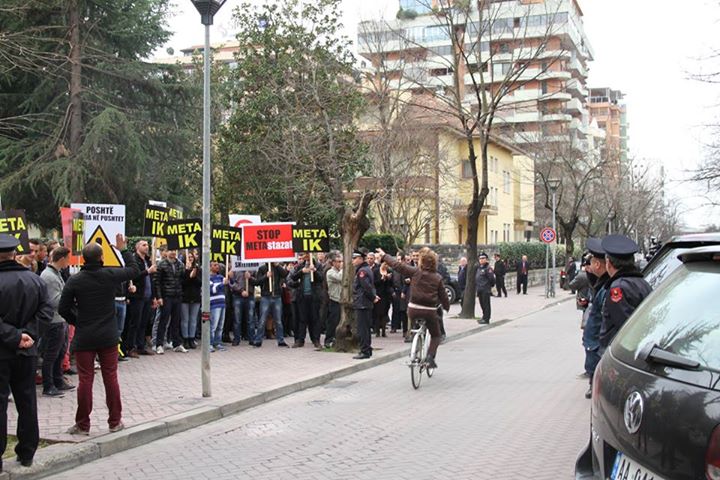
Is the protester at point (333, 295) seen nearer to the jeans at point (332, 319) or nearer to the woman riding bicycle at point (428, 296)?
the jeans at point (332, 319)

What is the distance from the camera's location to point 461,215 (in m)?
48.2

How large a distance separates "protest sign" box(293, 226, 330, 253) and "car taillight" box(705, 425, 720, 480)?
42.3ft

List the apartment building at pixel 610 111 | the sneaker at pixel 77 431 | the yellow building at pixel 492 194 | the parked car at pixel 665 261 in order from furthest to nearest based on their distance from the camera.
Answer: the apartment building at pixel 610 111
the yellow building at pixel 492 194
the sneaker at pixel 77 431
the parked car at pixel 665 261

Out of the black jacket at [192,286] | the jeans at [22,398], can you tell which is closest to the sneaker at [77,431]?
the jeans at [22,398]

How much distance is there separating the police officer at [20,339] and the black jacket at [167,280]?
756 cm

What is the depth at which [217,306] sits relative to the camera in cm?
1480

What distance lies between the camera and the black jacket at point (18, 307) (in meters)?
6.05

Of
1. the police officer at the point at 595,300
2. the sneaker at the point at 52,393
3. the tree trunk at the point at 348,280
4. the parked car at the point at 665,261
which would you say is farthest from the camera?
the tree trunk at the point at 348,280

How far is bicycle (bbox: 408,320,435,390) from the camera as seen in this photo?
10.8m

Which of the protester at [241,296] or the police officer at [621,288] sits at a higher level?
the police officer at [621,288]

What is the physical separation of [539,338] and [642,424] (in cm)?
1581

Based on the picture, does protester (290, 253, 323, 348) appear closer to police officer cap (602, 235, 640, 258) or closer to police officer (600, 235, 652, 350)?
police officer cap (602, 235, 640, 258)

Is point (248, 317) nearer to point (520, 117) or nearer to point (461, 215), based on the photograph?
point (461, 215)

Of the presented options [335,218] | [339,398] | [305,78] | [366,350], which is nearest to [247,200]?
[335,218]
